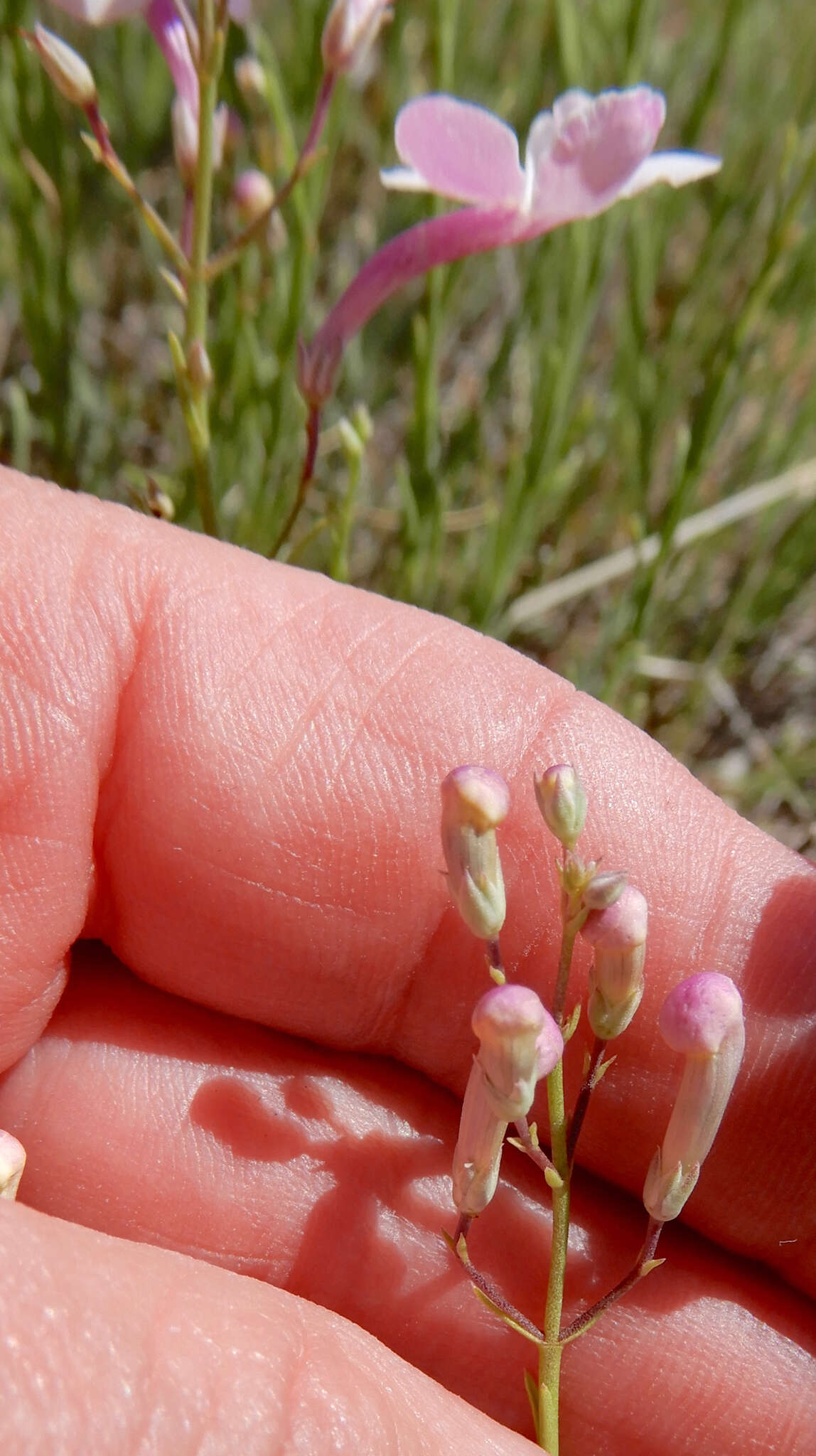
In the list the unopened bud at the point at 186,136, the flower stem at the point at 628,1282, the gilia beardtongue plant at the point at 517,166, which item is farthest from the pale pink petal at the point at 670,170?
the flower stem at the point at 628,1282

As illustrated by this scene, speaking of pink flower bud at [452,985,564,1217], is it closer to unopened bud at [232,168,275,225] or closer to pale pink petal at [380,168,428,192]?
pale pink petal at [380,168,428,192]

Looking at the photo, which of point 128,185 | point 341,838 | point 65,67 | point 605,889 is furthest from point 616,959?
point 65,67

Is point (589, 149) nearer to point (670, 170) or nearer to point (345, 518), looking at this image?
point (670, 170)

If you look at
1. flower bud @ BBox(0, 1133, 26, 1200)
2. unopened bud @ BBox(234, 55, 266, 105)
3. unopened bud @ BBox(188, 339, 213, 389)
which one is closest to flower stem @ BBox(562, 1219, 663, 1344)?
flower bud @ BBox(0, 1133, 26, 1200)

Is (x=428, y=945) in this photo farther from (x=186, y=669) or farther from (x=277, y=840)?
(x=186, y=669)

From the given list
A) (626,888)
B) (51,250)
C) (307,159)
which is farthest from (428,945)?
(51,250)
